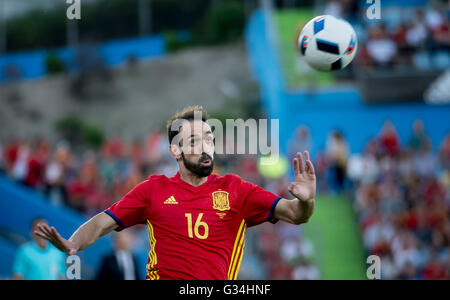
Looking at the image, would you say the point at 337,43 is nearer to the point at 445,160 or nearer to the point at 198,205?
the point at 198,205

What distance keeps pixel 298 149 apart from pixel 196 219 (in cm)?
1064

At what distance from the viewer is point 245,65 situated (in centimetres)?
3088

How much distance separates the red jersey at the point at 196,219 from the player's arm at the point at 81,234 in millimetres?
69

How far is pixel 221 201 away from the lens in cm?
523

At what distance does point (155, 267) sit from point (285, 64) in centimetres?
1493

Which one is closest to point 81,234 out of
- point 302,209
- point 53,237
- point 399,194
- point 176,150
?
point 53,237

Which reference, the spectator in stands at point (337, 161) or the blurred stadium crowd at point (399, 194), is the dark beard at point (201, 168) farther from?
the spectator in stands at point (337, 161)

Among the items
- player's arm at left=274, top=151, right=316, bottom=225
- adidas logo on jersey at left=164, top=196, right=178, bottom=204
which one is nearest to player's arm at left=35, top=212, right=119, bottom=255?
adidas logo on jersey at left=164, top=196, right=178, bottom=204

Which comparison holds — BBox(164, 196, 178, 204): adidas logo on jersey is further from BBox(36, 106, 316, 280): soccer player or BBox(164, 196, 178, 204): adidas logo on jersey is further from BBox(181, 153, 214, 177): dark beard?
BBox(181, 153, 214, 177): dark beard

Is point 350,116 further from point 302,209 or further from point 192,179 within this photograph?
point 302,209

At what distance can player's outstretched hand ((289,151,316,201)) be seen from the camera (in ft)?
16.1

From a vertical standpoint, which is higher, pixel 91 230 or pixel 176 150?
pixel 176 150

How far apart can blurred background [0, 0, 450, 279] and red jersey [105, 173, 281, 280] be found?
2.60 m
